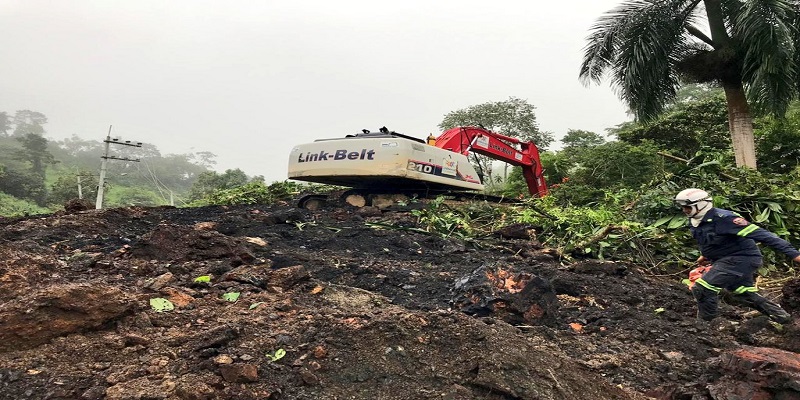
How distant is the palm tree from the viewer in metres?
11.7

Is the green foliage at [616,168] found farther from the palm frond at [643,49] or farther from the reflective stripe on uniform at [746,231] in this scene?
the reflective stripe on uniform at [746,231]

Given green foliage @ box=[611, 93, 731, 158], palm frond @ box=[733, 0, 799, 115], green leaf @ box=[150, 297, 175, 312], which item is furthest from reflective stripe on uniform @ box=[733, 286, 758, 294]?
green foliage @ box=[611, 93, 731, 158]

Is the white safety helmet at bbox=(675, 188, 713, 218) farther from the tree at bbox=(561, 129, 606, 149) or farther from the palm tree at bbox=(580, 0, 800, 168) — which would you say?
the tree at bbox=(561, 129, 606, 149)

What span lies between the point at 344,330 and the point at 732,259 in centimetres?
331

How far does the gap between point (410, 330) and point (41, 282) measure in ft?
8.76

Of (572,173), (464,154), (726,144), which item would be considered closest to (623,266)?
(464,154)

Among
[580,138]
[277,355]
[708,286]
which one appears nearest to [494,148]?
[708,286]

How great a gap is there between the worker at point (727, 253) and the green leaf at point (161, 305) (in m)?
3.89

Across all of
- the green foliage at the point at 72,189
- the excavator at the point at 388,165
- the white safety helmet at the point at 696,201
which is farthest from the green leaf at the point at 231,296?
the green foliage at the point at 72,189

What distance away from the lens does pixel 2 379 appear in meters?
2.25

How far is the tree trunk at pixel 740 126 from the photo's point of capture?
12.8 m

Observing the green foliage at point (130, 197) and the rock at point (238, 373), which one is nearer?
the rock at point (238, 373)

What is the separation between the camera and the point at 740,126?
1298cm

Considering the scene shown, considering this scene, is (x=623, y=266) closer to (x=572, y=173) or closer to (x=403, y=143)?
(x=403, y=143)
